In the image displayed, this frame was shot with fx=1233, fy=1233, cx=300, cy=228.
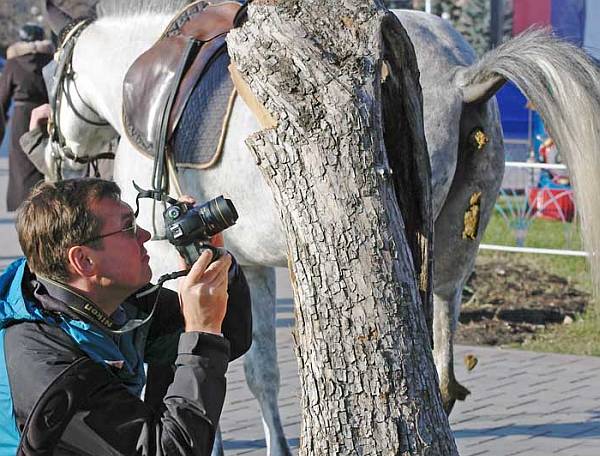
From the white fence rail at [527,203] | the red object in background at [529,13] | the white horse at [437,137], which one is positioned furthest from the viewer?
the white fence rail at [527,203]

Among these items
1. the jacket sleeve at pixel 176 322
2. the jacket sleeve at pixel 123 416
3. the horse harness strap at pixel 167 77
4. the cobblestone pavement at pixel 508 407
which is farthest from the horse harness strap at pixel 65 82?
the jacket sleeve at pixel 123 416

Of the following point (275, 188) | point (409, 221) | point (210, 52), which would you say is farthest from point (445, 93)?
point (275, 188)

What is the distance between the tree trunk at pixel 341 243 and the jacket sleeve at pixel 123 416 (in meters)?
0.35

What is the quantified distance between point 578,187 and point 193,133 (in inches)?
61.5

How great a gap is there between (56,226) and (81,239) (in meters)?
0.06

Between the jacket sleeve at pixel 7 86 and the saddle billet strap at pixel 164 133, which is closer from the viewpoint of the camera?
the saddle billet strap at pixel 164 133

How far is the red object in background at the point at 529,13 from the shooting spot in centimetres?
898

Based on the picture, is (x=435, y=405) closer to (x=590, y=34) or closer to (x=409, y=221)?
(x=409, y=221)

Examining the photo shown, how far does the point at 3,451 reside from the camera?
2.63 meters

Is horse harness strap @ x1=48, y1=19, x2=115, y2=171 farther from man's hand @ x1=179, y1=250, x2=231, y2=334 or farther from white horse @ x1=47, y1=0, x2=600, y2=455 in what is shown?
man's hand @ x1=179, y1=250, x2=231, y2=334

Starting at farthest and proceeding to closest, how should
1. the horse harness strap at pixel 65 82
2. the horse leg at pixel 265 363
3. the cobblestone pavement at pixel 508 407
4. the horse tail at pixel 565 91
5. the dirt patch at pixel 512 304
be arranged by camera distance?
the dirt patch at pixel 512 304 < the horse harness strap at pixel 65 82 < the cobblestone pavement at pixel 508 407 < the horse leg at pixel 265 363 < the horse tail at pixel 565 91

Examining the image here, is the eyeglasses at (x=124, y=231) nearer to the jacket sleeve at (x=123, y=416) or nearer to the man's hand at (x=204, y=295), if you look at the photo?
the man's hand at (x=204, y=295)

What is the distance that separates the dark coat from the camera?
28.7 feet

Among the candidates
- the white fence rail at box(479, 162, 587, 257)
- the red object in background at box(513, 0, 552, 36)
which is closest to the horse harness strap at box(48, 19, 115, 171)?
the white fence rail at box(479, 162, 587, 257)
